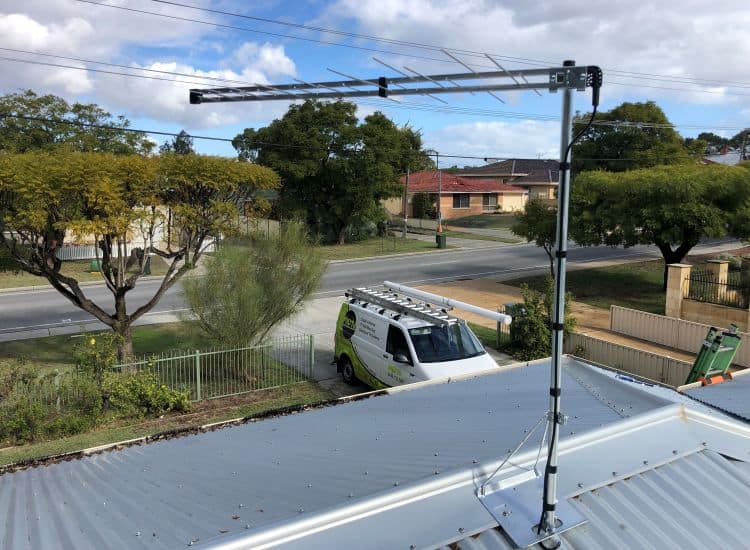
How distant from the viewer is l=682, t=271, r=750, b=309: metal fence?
61.7 ft

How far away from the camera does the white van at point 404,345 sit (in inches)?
477

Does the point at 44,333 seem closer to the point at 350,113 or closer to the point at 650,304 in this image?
the point at 650,304

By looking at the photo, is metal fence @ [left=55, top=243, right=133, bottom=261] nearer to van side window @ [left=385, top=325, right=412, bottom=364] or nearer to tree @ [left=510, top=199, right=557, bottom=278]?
tree @ [left=510, top=199, right=557, bottom=278]

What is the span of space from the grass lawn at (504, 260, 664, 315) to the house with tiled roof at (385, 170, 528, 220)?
1296 inches

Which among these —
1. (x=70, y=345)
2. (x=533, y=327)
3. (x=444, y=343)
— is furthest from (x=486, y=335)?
(x=70, y=345)

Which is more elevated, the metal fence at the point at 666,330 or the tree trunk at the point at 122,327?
the tree trunk at the point at 122,327

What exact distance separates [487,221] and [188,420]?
5171cm

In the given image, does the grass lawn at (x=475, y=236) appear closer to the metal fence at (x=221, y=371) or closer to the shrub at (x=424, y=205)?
the shrub at (x=424, y=205)

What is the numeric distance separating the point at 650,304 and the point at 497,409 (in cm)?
1912

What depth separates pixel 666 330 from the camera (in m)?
17.4

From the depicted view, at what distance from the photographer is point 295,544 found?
3695 mm

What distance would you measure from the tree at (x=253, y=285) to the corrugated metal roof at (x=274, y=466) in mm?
6604

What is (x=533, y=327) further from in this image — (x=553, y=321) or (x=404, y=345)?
(x=553, y=321)

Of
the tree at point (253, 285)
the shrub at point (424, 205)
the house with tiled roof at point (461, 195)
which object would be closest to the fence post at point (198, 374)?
the tree at point (253, 285)
